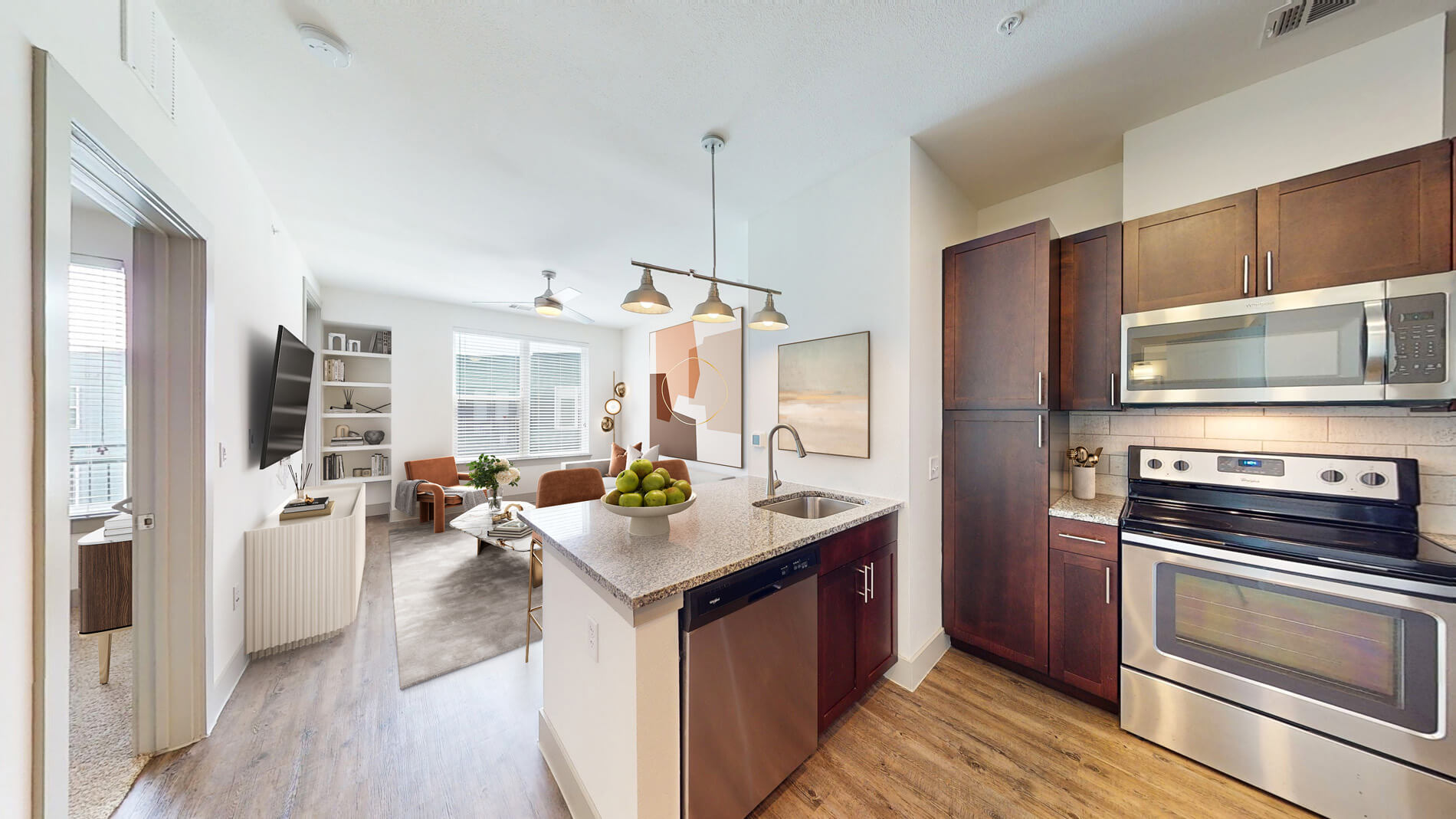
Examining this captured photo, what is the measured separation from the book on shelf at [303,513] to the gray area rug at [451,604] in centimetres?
83

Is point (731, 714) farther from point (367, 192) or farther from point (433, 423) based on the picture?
point (433, 423)

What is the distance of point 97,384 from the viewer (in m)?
3.09

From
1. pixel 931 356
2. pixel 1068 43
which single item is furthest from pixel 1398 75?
pixel 931 356

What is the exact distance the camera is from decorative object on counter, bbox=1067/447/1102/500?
2396 mm

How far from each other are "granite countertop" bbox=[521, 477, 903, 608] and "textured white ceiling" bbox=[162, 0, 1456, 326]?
1575 mm

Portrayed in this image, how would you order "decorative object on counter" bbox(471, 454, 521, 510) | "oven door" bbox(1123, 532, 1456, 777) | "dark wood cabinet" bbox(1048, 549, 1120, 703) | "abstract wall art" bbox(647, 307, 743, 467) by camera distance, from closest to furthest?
"oven door" bbox(1123, 532, 1456, 777) < "dark wood cabinet" bbox(1048, 549, 1120, 703) < "decorative object on counter" bbox(471, 454, 521, 510) < "abstract wall art" bbox(647, 307, 743, 467)

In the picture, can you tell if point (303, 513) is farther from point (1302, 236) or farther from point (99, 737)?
point (1302, 236)

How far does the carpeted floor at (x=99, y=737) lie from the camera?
1604 mm

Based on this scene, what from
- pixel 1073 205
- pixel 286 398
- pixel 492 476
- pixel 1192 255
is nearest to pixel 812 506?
pixel 1192 255

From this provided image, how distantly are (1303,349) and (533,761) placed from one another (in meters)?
3.50

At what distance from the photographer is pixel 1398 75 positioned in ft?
5.56

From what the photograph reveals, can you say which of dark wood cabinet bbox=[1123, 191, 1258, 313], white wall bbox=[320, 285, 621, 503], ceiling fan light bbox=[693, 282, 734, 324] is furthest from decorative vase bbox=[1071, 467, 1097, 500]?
white wall bbox=[320, 285, 621, 503]

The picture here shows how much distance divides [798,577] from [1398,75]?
118 inches

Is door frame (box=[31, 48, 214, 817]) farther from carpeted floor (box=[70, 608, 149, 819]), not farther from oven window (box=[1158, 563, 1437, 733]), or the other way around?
oven window (box=[1158, 563, 1437, 733])
